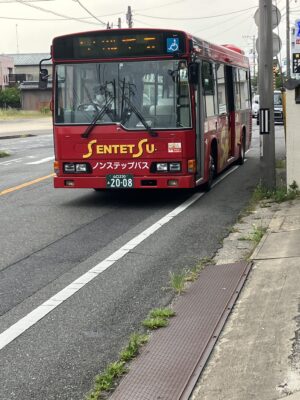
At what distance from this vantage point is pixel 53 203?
12367mm

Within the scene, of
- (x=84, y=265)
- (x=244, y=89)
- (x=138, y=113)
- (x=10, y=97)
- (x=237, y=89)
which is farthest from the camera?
(x=10, y=97)

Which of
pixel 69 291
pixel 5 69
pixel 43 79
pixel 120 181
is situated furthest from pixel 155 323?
pixel 5 69

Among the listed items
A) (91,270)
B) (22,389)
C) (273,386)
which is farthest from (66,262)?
(273,386)

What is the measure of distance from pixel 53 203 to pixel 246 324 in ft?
24.6

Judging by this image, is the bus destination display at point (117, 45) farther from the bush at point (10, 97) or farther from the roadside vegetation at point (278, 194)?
the bush at point (10, 97)

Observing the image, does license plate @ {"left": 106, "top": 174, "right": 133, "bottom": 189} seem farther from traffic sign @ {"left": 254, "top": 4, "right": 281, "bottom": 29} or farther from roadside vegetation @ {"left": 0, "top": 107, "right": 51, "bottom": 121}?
roadside vegetation @ {"left": 0, "top": 107, "right": 51, "bottom": 121}

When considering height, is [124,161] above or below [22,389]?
above

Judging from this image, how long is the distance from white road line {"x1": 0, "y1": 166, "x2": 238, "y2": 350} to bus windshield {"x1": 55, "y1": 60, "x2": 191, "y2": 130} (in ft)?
6.07

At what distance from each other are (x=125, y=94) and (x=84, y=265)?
14.0 ft

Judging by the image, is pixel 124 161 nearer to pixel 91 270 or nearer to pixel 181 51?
pixel 181 51

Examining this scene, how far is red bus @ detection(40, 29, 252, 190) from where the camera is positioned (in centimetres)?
1102

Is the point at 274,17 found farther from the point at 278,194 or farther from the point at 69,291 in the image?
the point at 69,291

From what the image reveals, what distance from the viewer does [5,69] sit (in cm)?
9619

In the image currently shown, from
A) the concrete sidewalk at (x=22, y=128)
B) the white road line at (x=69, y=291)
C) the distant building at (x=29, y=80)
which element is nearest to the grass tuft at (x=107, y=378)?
the white road line at (x=69, y=291)
